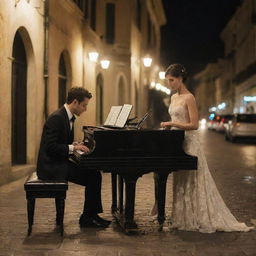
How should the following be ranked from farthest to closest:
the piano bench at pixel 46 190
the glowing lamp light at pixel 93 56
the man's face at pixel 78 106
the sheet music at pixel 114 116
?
the glowing lamp light at pixel 93 56, the sheet music at pixel 114 116, the man's face at pixel 78 106, the piano bench at pixel 46 190

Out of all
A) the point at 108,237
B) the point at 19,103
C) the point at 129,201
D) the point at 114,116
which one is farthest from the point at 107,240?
the point at 19,103

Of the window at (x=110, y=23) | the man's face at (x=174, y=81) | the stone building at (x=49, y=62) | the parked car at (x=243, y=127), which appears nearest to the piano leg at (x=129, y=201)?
the man's face at (x=174, y=81)

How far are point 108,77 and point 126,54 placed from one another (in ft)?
7.28

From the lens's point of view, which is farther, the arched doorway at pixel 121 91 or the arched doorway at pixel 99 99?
the arched doorway at pixel 121 91

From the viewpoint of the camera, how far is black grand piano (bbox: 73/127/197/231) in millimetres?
7234

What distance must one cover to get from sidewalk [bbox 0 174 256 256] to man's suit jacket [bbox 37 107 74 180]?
29.8 inches

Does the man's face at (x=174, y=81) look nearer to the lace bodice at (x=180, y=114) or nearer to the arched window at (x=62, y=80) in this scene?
the lace bodice at (x=180, y=114)

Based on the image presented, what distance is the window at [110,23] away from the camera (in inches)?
1142

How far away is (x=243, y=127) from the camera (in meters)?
31.9

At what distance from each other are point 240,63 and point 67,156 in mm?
57987

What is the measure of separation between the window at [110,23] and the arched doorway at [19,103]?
565 inches

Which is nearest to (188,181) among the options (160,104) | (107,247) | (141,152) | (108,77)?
(141,152)

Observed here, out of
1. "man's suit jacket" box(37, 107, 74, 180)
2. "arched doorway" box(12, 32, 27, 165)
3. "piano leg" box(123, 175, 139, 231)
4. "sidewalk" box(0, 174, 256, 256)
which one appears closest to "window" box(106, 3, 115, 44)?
"arched doorway" box(12, 32, 27, 165)

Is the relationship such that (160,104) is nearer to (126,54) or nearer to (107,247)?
(126,54)
